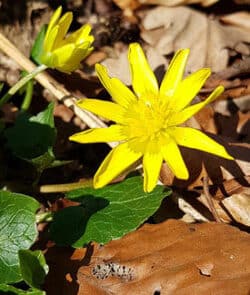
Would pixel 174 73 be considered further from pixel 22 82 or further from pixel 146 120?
pixel 22 82

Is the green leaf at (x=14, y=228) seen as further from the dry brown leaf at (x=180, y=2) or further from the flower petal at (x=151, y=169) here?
the dry brown leaf at (x=180, y=2)

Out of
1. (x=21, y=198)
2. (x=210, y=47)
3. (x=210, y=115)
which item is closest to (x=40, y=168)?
(x=21, y=198)

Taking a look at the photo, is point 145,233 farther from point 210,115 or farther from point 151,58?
point 151,58

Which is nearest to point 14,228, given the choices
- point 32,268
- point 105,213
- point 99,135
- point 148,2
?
point 32,268

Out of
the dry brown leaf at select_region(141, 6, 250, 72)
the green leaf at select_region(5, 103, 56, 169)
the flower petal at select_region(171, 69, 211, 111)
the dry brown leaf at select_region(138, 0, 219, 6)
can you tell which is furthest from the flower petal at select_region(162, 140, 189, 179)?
the dry brown leaf at select_region(138, 0, 219, 6)

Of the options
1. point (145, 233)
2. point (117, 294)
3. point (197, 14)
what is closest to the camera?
point (117, 294)

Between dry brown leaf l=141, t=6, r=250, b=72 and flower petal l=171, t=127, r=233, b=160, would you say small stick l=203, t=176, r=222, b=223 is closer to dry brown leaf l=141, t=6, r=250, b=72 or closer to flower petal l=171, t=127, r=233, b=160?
flower petal l=171, t=127, r=233, b=160
